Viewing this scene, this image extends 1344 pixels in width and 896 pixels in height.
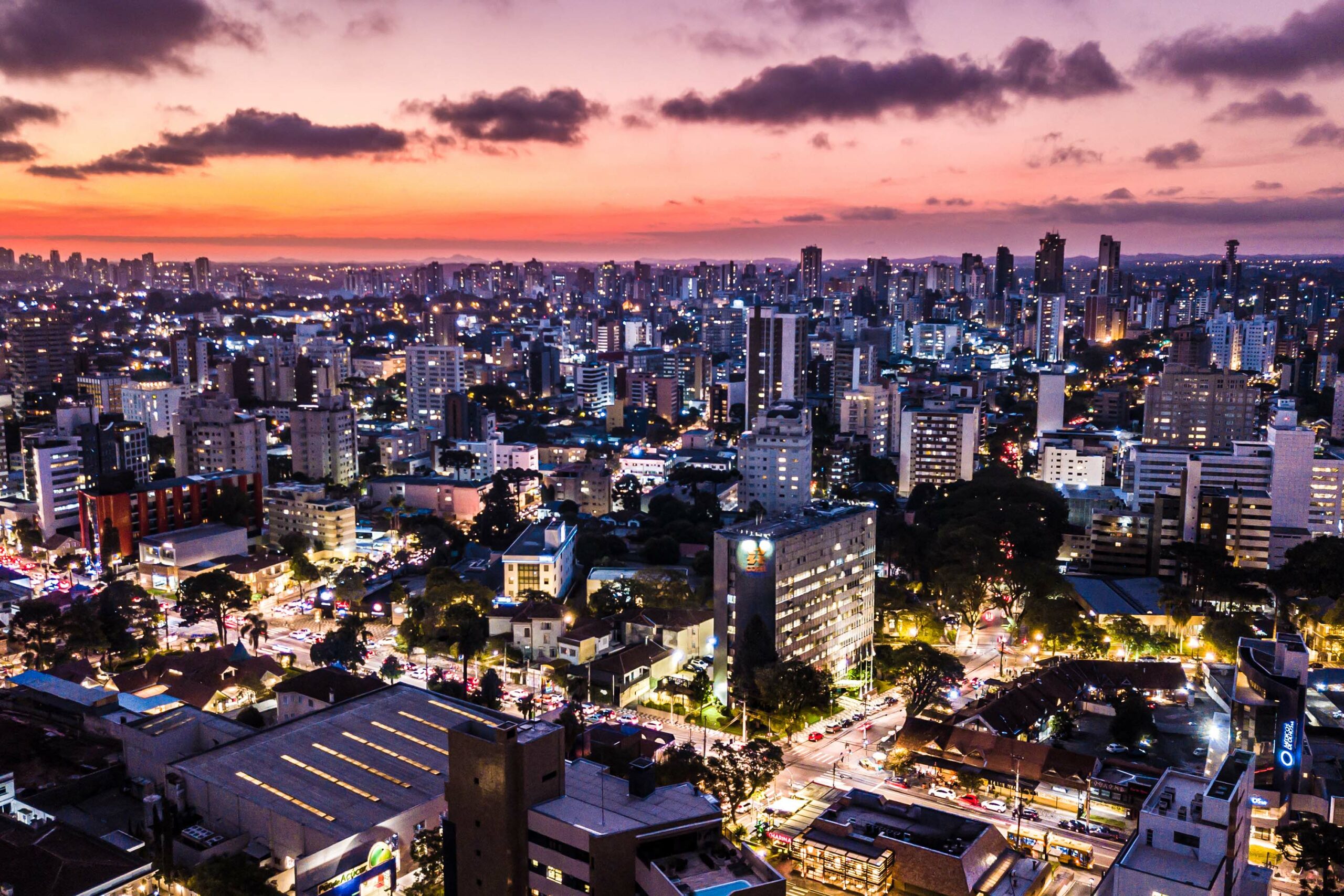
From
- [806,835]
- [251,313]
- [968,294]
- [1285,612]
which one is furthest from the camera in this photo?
[968,294]

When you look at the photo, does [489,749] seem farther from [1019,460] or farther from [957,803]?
[1019,460]

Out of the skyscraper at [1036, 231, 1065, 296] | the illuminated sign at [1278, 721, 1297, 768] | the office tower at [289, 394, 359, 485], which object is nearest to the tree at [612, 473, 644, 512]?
the office tower at [289, 394, 359, 485]

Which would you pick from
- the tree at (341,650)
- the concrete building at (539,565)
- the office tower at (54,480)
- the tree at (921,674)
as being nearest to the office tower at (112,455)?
the office tower at (54,480)

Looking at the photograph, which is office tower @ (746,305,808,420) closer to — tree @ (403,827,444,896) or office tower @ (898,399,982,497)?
office tower @ (898,399,982,497)

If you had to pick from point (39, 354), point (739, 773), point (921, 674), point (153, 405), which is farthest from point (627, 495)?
point (39, 354)

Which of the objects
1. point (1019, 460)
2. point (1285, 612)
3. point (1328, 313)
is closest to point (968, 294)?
point (1328, 313)
